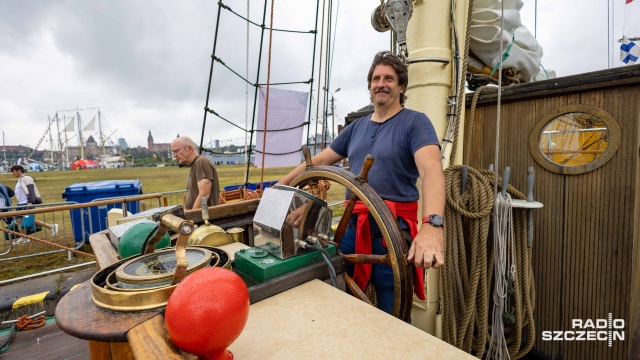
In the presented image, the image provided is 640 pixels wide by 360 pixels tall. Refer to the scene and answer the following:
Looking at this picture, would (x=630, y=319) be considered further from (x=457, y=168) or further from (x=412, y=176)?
(x=412, y=176)

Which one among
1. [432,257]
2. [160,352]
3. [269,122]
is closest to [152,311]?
[160,352]

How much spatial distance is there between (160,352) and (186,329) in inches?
3.4

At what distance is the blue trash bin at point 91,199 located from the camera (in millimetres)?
5239

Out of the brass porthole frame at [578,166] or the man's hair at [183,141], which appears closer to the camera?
the brass porthole frame at [578,166]

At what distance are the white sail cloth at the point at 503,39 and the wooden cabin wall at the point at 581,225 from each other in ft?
1.64

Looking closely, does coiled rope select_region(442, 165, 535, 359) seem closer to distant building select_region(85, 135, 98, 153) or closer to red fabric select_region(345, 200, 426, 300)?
red fabric select_region(345, 200, 426, 300)

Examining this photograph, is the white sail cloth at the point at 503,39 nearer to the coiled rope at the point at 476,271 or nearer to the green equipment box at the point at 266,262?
the coiled rope at the point at 476,271

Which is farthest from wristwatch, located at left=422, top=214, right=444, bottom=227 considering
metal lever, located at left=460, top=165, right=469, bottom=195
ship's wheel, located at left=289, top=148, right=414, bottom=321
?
metal lever, located at left=460, top=165, right=469, bottom=195

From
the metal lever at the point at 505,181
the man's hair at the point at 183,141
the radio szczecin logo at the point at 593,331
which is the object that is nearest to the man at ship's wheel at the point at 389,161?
the metal lever at the point at 505,181

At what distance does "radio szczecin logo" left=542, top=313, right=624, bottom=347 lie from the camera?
172 centimetres

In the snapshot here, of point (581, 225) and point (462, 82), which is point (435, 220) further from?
point (581, 225)

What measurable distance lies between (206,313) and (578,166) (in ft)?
6.54

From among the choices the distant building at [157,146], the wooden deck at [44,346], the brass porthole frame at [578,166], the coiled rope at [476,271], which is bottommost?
the wooden deck at [44,346]

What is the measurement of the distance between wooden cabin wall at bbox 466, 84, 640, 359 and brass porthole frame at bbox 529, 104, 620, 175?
0.02 metres
